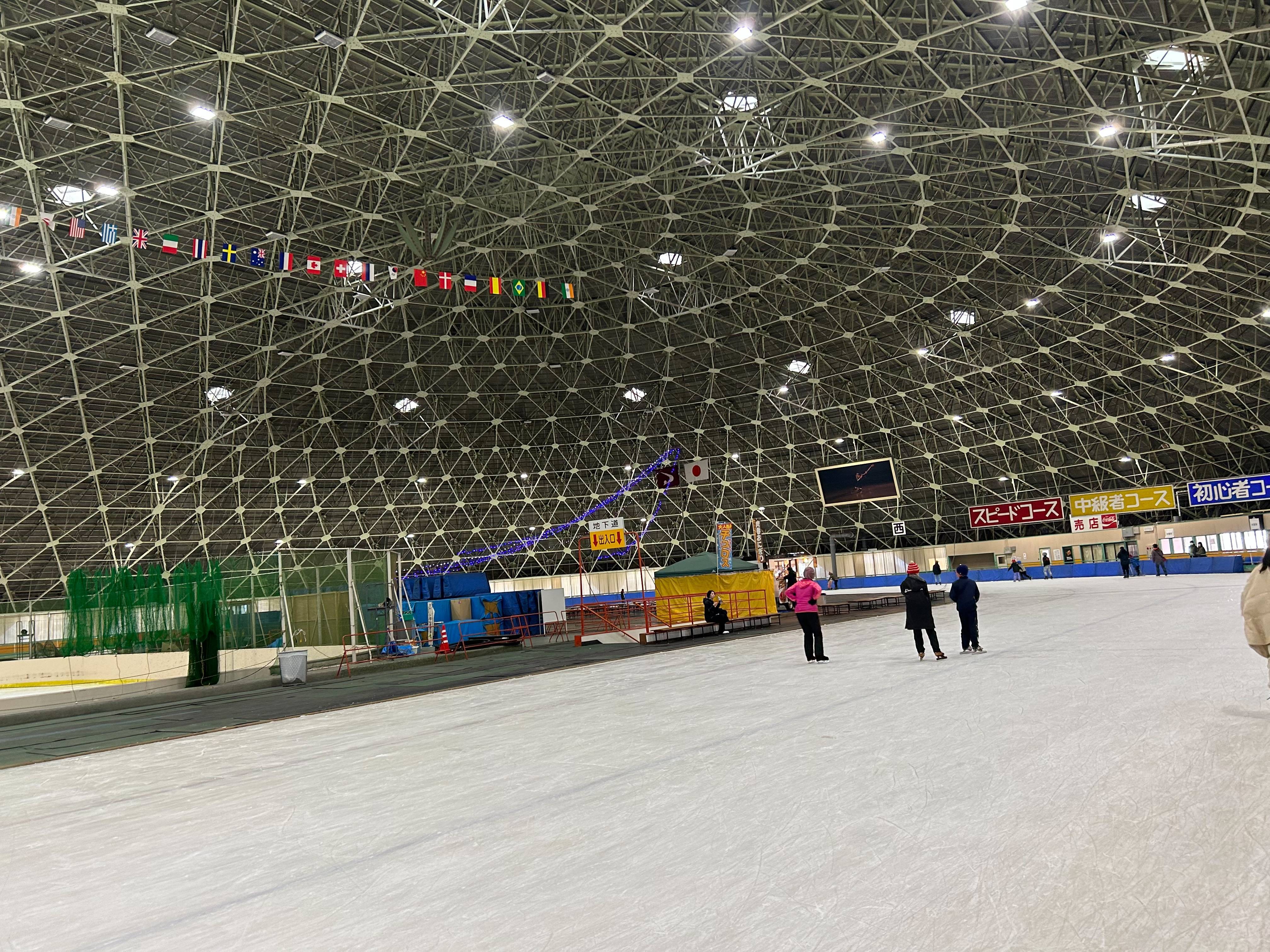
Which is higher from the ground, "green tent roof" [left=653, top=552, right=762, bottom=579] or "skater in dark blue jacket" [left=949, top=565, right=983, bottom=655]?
"green tent roof" [left=653, top=552, right=762, bottom=579]

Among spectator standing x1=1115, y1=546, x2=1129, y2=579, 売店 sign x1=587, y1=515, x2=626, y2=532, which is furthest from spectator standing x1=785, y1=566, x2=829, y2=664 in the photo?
spectator standing x1=1115, y1=546, x2=1129, y2=579

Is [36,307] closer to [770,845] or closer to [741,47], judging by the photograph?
[741,47]

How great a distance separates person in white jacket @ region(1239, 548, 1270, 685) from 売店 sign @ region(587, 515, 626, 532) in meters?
23.1

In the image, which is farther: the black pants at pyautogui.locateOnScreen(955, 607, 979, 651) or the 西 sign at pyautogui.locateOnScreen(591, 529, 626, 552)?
the 西 sign at pyautogui.locateOnScreen(591, 529, 626, 552)

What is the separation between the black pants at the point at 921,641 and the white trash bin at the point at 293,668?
1353cm

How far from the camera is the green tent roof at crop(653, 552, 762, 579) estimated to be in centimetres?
2900

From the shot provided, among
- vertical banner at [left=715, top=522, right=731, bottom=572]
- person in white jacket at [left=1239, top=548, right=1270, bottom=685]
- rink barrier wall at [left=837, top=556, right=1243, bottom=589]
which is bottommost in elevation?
rink barrier wall at [left=837, top=556, right=1243, bottom=589]

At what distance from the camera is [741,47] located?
1054 inches

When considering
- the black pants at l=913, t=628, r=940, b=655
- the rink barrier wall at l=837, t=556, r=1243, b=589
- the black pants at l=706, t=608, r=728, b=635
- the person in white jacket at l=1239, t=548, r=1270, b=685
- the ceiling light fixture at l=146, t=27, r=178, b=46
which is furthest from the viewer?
the rink barrier wall at l=837, t=556, r=1243, b=589

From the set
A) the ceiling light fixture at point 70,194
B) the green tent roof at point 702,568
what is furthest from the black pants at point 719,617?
the ceiling light fixture at point 70,194

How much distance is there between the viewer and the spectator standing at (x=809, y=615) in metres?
14.6

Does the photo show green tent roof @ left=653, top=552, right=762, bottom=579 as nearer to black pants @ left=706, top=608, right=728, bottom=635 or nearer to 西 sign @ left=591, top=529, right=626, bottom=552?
西 sign @ left=591, top=529, right=626, bottom=552

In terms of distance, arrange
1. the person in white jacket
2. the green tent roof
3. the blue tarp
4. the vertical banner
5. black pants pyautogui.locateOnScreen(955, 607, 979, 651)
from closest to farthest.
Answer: the person in white jacket → black pants pyautogui.locateOnScreen(955, 607, 979, 651) → the vertical banner → the green tent roof → the blue tarp

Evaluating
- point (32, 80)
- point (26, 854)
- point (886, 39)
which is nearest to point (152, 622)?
point (32, 80)
